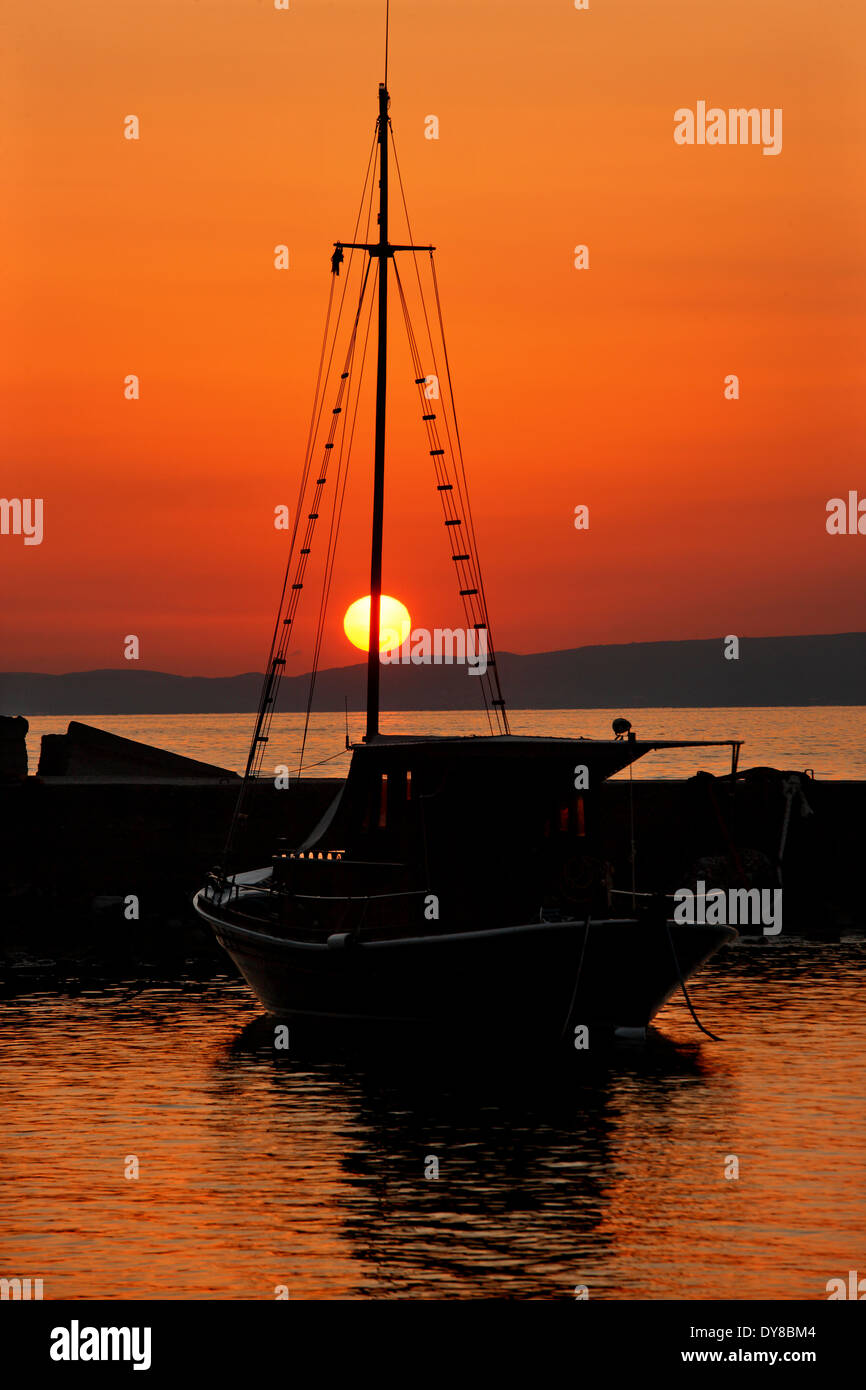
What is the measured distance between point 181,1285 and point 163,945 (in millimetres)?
24933

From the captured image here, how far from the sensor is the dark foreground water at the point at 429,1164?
45.9 ft

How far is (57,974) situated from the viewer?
33.3m

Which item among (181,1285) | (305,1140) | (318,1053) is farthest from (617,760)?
(181,1285)

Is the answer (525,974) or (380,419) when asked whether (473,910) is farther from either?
(380,419)

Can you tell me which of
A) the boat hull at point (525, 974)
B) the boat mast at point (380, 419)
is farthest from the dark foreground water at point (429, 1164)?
the boat mast at point (380, 419)

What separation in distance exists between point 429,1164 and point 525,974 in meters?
6.34

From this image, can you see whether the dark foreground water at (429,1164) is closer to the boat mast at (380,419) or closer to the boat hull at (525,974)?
the boat hull at (525,974)

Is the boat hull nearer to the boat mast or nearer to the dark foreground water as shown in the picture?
the dark foreground water

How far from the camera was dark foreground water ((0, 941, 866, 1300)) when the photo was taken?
14.0 metres

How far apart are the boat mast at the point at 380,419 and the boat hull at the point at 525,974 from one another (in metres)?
6.83

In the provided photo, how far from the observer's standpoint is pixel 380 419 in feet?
105

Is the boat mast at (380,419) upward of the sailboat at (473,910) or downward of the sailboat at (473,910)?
upward

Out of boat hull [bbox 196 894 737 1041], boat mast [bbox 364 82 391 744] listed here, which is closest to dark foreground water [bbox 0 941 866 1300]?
boat hull [bbox 196 894 737 1041]

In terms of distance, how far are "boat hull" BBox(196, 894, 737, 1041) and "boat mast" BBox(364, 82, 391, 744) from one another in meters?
6.83
